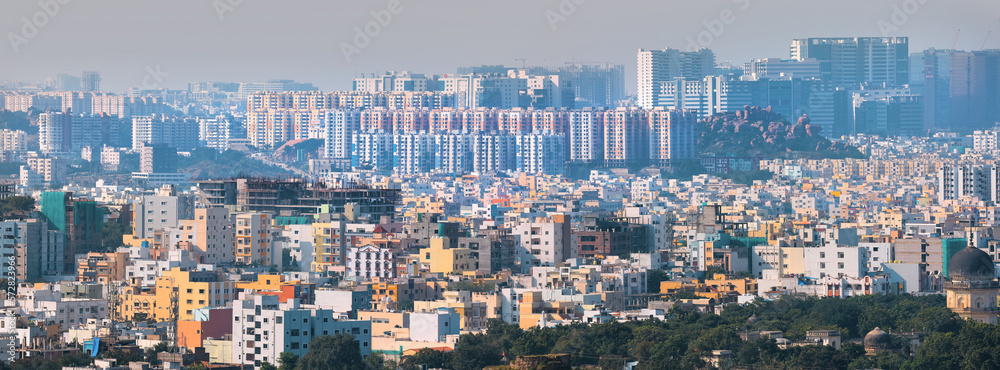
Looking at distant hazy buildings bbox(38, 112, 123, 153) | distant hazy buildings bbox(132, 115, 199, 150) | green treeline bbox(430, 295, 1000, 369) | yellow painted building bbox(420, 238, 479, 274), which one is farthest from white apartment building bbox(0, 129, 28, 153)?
green treeline bbox(430, 295, 1000, 369)

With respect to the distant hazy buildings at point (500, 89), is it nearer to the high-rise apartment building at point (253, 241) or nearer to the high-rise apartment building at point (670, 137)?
the high-rise apartment building at point (670, 137)

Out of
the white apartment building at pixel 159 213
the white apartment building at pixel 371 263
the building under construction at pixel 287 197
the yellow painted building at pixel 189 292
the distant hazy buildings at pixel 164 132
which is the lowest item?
the yellow painted building at pixel 189 292

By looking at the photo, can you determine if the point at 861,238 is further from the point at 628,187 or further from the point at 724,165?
the point at 724,165

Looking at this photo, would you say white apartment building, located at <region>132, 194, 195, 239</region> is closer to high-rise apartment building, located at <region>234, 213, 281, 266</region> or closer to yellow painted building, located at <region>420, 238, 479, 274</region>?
high-rise apartment building, located at <region>234, 213, 281, 266</region>

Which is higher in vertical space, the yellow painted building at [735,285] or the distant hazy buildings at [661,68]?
the distant hazy buildings at [661,68]

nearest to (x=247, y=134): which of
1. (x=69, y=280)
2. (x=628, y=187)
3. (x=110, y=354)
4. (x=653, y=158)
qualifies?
(x=653, y=158)

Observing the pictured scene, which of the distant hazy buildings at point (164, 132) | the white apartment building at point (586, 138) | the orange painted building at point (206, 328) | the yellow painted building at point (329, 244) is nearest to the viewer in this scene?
the orange painted building at point (206, 328)

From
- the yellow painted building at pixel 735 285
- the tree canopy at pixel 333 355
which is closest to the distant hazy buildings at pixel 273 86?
the yellow painted building at pixel 735 285

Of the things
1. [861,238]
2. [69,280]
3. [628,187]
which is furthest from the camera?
[628,187]
